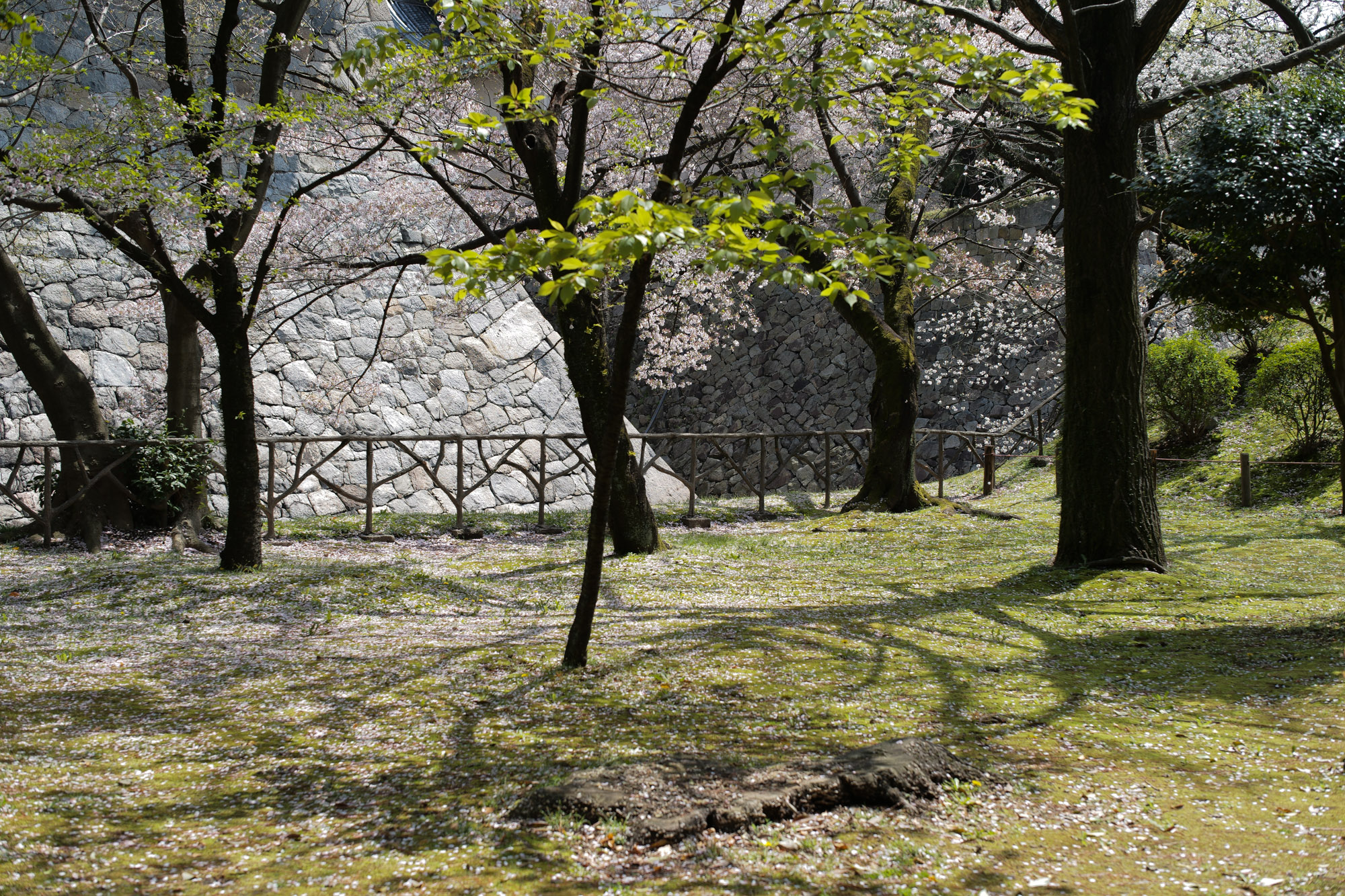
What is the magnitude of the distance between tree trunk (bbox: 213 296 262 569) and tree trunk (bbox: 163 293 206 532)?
8.23ft

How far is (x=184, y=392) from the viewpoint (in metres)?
10.9

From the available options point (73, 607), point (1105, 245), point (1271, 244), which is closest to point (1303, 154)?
point (1271, 244)

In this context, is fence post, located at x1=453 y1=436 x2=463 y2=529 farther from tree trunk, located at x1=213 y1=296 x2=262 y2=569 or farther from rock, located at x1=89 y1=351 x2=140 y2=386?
rock, located at x1=89 y1=351 x2=140 y2=386

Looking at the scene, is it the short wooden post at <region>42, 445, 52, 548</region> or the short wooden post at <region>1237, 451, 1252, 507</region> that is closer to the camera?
the short wooden post at <region>42, 445, 52, 548</region>

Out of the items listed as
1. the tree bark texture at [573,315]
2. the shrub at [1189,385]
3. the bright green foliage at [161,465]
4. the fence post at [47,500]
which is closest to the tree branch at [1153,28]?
the tree bark texture at [573,315]

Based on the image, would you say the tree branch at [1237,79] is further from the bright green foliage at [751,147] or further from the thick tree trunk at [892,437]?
the thick tree trunk at [892,437]

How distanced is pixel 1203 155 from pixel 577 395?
524 centimetres

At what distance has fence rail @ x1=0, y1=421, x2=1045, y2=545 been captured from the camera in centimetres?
1033

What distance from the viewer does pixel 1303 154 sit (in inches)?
213

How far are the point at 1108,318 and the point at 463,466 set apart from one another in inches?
341

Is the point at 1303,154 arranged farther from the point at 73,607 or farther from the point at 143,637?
the point at 73,607

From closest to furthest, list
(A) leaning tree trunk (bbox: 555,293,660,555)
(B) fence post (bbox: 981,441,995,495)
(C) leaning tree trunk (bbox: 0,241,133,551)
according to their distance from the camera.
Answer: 1. (A) leaning tree trunk (bbox: 555,293,660,555)
2. (C) leaning tree trunk (bbox: 0,241,133,551)
3. (B) fence post (bbox: 981,441,995,495)

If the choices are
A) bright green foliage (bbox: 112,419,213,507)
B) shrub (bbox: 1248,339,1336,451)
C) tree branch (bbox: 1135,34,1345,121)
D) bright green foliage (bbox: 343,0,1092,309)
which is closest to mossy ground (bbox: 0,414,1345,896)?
bright green foliage (bbox: 112,419,213,507)

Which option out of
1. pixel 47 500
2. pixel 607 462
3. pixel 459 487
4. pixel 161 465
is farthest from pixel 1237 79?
pixel 47 500
